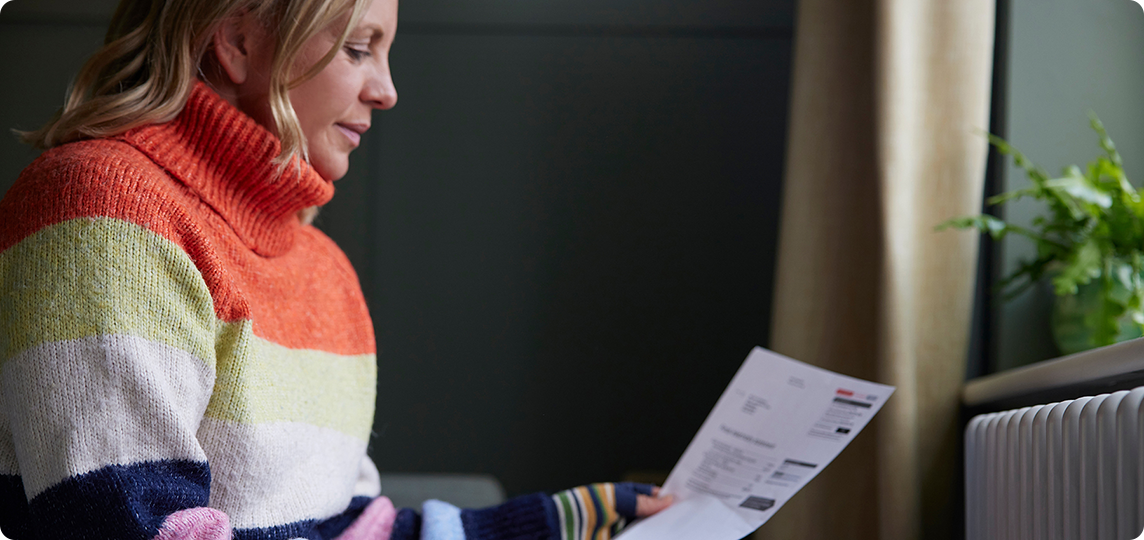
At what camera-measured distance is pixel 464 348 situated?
199cm

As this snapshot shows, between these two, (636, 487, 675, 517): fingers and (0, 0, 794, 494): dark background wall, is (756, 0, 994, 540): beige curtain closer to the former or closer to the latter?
(636, 487, 675, 517): fingers

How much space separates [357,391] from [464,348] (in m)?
1.05

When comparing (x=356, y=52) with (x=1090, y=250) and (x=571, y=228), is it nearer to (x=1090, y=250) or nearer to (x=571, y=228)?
(x=1090, y=250)

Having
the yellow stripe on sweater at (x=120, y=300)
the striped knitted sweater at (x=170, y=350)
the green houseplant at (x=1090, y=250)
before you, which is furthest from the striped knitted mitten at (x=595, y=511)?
the green houseplant at (x=1090, y=250)

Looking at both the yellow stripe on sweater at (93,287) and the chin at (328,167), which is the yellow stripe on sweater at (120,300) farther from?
the chin at (328,167)

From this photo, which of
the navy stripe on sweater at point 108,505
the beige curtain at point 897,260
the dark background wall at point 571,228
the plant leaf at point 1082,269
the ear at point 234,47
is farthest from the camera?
the dark background wall at point 571,228

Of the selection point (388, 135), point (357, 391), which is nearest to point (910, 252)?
point (357, 391)

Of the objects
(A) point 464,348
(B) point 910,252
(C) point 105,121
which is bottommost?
(A) point 464,348

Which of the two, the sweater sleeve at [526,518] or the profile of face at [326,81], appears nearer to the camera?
the profile of face at [326,81]

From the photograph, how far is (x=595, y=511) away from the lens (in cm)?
92

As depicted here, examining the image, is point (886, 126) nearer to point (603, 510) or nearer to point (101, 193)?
point (603, 510)

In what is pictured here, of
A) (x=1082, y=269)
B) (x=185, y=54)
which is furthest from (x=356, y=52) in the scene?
(x=1082, y=269)

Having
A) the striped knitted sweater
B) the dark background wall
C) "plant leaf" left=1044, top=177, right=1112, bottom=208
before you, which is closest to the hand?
the striped knitted sweater

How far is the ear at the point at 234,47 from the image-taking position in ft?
2.56
